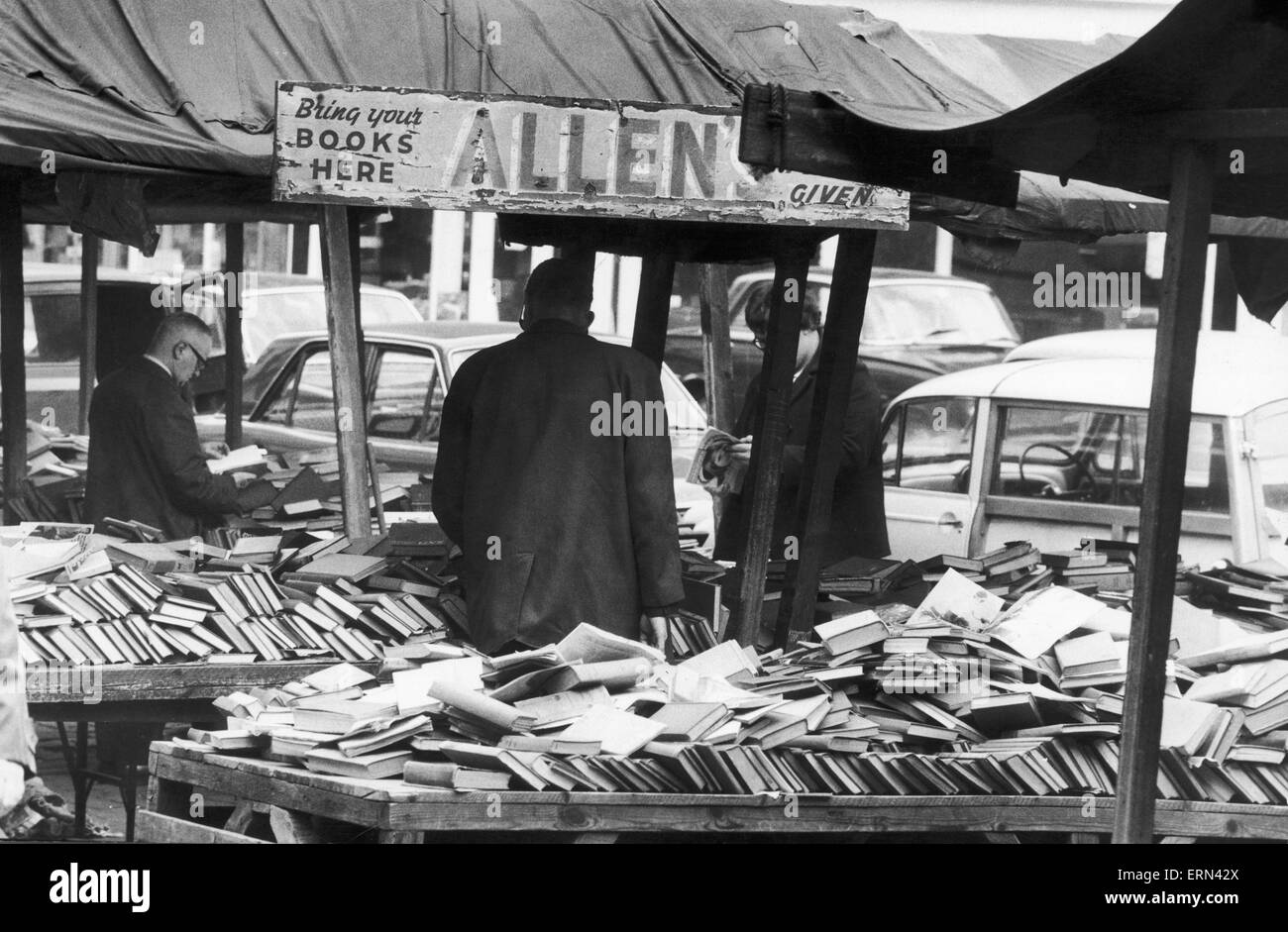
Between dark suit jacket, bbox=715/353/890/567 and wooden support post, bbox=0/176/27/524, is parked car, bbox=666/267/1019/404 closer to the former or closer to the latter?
dark suit jacket, bbox=715/353/890/567

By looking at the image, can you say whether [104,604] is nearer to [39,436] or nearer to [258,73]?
[258,73]

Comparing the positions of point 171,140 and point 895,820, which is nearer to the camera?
point 895,820

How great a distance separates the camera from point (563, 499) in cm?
577

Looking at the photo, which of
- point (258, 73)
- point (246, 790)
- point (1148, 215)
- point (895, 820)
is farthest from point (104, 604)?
point (1148, 215)

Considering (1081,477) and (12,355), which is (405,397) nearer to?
(12,355)

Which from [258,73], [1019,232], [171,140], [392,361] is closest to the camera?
[171,140]

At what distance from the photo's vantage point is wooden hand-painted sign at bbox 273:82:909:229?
6.04 meters

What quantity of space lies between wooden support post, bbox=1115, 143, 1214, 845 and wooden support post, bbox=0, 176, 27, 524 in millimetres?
6192

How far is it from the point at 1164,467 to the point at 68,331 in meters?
11.1

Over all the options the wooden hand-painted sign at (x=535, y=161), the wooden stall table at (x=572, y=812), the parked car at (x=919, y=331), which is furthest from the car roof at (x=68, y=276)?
the wooden stall table at (x=572, y=812)

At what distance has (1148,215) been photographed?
24.9 ft

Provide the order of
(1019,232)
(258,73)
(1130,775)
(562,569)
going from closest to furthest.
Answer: (1130,775) < (562,569) < (258,73) < (1019,232)

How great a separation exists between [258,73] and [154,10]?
56 cm

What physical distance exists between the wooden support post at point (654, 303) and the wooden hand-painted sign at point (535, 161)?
1561 mm
